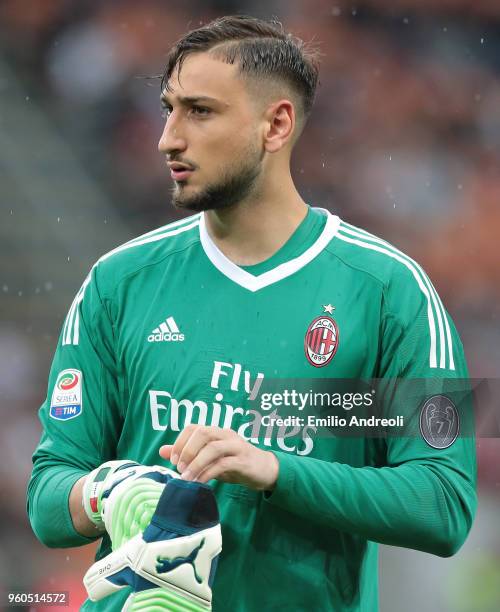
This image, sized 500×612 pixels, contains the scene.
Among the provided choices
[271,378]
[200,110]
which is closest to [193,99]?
[200,110]

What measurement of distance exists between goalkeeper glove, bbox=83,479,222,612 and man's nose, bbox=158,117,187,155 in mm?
738

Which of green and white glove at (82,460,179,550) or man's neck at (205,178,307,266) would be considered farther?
man's neck at (205,178,307,266)

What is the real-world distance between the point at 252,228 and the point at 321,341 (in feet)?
1.03

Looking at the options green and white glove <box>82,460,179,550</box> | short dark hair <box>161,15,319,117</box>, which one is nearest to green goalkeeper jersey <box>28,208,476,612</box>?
green and white glove <box>82,460,179,550</box>

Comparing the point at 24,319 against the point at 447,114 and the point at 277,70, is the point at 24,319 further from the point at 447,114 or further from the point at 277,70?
the point at 277,70

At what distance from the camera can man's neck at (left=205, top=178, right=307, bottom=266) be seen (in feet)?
7.49

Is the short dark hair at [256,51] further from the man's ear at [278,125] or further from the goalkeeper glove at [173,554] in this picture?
the goalkeeper glove at [173,554]

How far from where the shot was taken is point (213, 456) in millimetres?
1781

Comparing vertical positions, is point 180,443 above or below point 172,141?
below

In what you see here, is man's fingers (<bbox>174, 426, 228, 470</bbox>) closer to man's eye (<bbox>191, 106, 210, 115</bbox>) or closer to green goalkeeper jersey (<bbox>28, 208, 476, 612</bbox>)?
green goalkeeper jersey (<bbox>28, 208, 476, 612</bbox>)

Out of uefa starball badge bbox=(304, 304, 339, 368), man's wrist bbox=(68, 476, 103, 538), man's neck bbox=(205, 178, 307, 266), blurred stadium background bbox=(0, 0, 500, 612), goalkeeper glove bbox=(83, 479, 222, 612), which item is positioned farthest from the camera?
blurred stadium background bbox=(0, 0, 500, 612)

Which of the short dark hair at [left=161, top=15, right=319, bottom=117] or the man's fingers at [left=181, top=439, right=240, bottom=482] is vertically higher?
the short dark hair at [left=161, top=15, right=319, bottom=117]

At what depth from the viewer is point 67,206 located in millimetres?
5172

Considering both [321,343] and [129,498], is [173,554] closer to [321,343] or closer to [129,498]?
[129,498]
